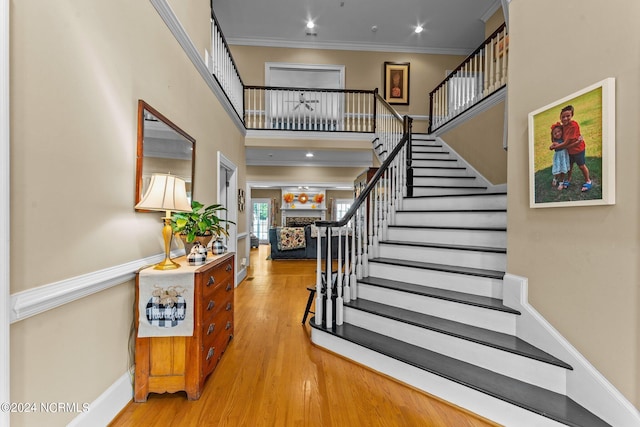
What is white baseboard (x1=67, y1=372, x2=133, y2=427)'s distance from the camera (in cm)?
144

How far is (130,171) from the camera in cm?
182

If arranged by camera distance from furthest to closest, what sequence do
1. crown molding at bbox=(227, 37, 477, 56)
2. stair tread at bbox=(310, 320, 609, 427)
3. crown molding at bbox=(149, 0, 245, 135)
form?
crown molding at bbox=(227, 37, 477, 56)
crown molding at bbox=(149, 0, 245, 135)
stair tread at bbox=(310, 320, 609, 427)

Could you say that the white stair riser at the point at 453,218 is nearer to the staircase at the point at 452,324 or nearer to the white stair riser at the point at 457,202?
the staircase at the point at 452,324

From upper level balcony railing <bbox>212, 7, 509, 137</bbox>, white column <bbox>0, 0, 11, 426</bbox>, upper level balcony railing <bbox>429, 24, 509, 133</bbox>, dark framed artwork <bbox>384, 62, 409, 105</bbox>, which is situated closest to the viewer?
white column <bbox>0, 0, 11, 426</bbox>

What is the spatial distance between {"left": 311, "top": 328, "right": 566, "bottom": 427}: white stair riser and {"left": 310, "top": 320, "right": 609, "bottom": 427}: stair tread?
1.2 inches

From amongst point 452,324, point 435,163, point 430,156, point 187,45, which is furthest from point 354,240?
point 430,156

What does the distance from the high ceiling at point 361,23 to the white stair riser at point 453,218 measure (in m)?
4.98

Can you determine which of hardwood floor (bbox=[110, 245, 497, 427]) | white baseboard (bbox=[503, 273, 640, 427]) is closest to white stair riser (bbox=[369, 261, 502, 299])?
white baseboard (bbox=[503, 273, 640, 427])

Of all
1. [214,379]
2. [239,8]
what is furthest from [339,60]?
[214,379]

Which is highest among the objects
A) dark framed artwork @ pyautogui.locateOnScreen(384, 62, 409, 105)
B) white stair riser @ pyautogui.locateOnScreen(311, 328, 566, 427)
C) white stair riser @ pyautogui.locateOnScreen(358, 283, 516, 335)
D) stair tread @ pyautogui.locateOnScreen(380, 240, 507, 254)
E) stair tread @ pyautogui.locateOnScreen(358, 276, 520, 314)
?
dark framed artwork @ pyautogui.locateOnScreen(384, 62, 409, 105)

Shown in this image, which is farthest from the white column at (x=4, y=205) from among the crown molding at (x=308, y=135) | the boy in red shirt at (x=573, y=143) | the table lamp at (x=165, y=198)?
the crown molding at (x=308, y=135)

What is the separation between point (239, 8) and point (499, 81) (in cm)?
536

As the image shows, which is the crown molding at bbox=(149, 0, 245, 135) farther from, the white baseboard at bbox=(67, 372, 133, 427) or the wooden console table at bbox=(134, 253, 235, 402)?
the white baseboard at bbox=(67, 372, 133, 427)

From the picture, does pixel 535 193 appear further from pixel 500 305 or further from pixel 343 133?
pixel 343 133
